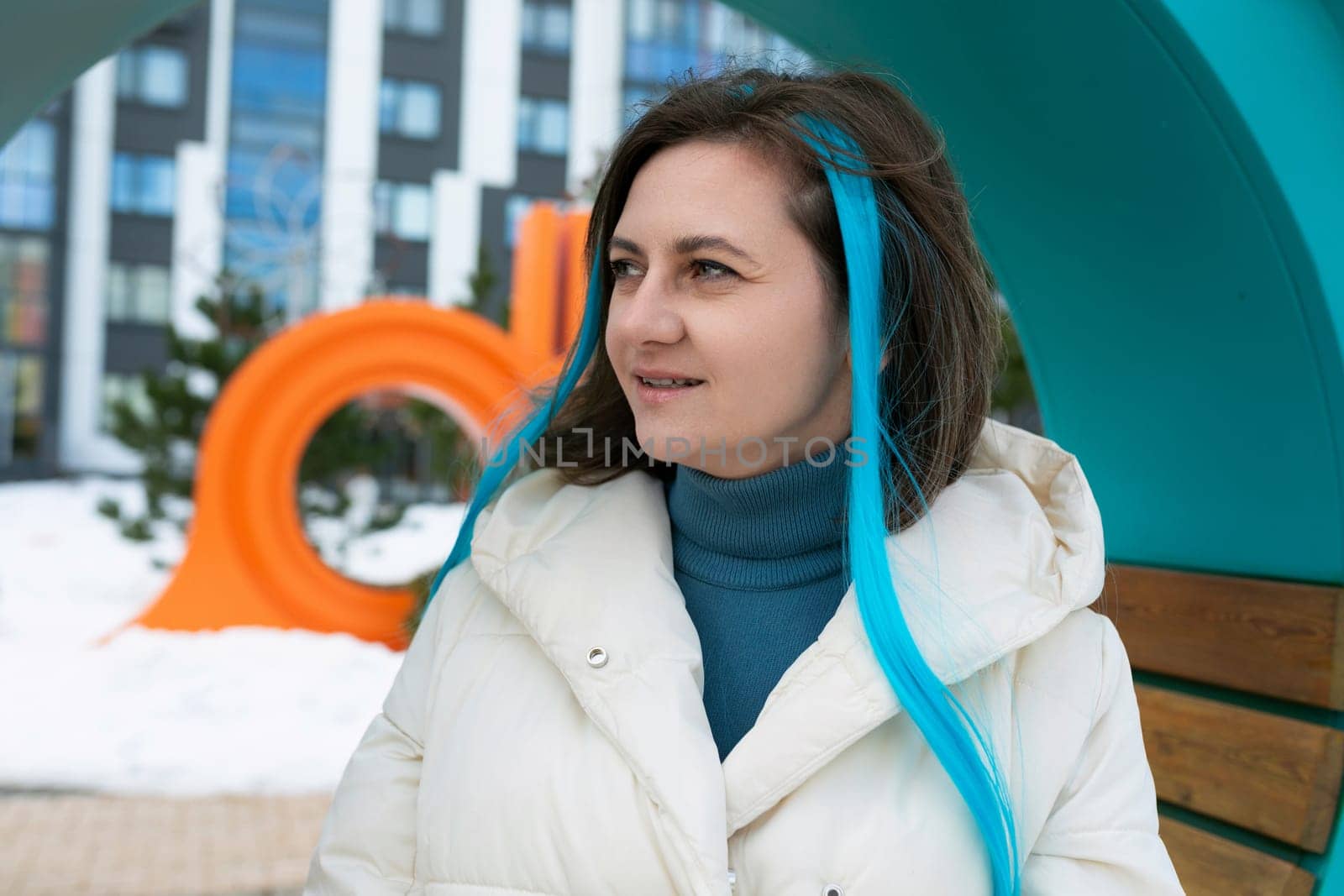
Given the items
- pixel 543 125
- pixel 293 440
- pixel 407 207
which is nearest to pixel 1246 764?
pixel 293 440

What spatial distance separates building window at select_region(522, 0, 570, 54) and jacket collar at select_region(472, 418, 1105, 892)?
2347 cm

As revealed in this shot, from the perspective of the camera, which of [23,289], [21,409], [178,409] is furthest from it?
[21,409]

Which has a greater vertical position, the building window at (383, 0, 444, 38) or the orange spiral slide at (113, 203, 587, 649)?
the building window at (383, 0, 444, 38)

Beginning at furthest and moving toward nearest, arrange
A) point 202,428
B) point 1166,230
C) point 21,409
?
point 21,409 < point 202,428 < point 1166,230

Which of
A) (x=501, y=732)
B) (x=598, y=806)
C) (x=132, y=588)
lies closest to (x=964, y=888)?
(x=598, y=806)

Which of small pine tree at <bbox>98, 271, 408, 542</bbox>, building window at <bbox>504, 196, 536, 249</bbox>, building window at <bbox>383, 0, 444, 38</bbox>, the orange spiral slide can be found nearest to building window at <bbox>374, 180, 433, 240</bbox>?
building window at <bbox>504, 196, 536, 249</bbox>

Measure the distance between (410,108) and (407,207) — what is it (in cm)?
209

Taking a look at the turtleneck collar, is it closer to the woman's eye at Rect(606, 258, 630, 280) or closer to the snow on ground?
the woman's eye at Rect(606, 258, 630, 280)

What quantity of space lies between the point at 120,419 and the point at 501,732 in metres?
8.33

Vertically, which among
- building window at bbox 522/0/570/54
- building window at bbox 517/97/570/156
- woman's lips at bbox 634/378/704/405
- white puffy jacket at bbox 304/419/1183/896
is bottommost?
white puffy jacket at bbox 304/419/1183/896

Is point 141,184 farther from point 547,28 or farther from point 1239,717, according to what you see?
point 1239,717

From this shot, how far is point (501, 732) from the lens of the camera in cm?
153

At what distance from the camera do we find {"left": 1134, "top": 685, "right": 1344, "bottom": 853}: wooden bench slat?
1.96m

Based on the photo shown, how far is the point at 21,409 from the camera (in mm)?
23812
